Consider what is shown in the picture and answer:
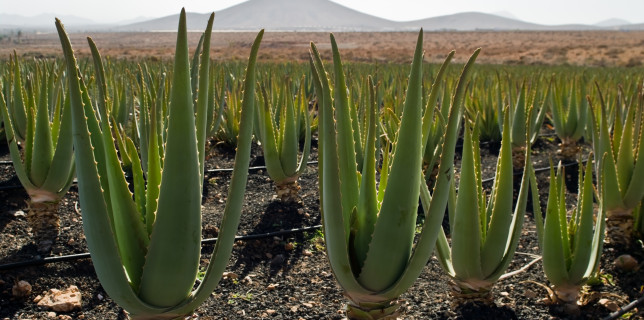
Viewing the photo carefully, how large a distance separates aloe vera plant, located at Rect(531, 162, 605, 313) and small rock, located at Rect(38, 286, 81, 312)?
5.94 ft

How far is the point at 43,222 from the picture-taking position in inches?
93.8

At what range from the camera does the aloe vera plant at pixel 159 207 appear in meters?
0.98

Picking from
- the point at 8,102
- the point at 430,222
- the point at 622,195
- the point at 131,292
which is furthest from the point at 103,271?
the point at 8,102

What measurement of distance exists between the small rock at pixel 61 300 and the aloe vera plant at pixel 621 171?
2.25 m

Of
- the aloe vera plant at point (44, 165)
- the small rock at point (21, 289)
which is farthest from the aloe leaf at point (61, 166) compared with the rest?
the small rock at point (21, 289)

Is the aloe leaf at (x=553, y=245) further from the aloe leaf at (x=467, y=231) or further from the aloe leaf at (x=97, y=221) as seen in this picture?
the aloe leaf at (x=97, y=221)

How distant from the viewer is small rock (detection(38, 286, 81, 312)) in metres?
1.91

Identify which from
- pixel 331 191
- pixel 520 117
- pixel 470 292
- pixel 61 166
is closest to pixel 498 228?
pixel 470 292

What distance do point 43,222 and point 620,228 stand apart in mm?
2819

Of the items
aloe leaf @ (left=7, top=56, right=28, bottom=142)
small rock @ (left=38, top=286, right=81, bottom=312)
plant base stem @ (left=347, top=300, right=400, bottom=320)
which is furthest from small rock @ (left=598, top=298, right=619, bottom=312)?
aloe leaf @ (left=7, top=56, right=28, bottom=142)

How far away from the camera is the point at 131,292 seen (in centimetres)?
101

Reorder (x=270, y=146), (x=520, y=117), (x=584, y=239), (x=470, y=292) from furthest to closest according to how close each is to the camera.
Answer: (x=520, y=117)
(x=270, y=146)
(x=584, y=239)
(x=470, y=292)

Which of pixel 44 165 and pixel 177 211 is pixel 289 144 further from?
pixel 177 211

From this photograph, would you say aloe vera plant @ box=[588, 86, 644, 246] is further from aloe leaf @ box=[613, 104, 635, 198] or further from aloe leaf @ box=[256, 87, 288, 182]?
aloe leaf @ box=[256, 87, 288, 182]
